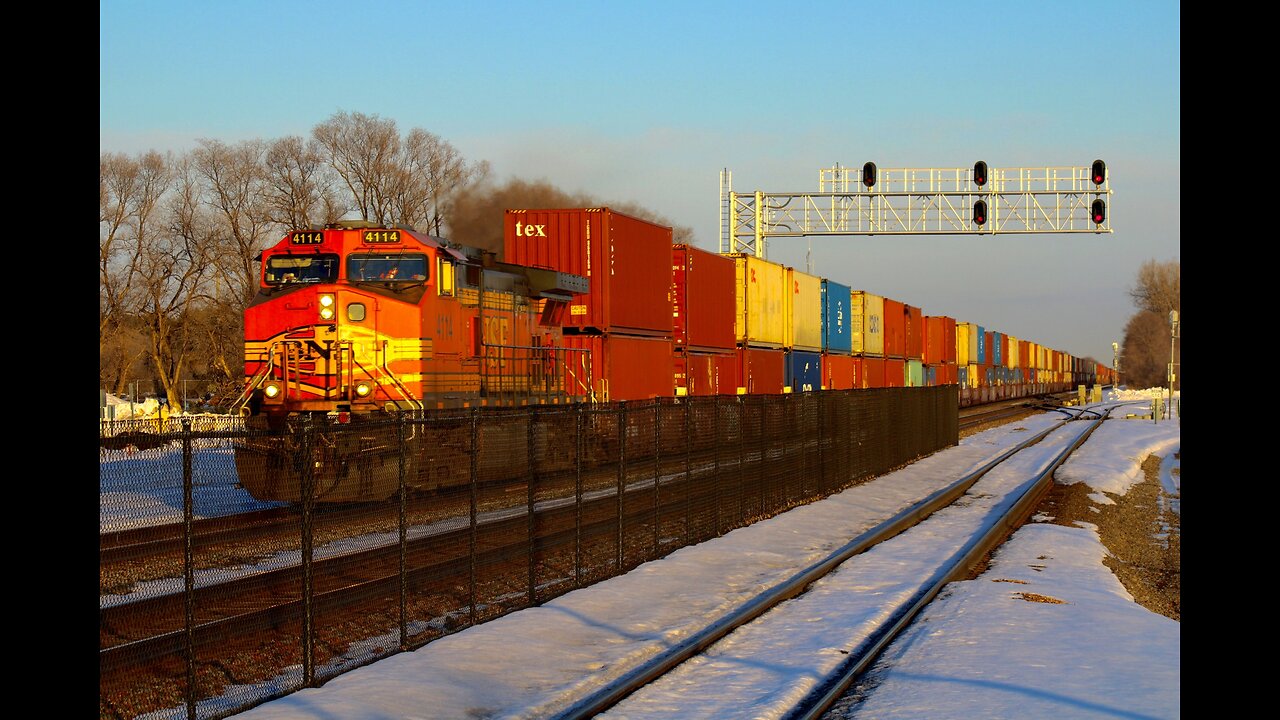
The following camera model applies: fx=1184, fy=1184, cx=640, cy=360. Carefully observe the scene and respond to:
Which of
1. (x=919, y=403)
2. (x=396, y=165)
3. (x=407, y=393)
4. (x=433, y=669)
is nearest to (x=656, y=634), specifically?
(x=433, y=669)

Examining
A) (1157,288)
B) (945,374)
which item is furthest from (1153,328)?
(945,374)

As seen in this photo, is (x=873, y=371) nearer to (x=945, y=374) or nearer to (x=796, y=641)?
(x=945, y=374)

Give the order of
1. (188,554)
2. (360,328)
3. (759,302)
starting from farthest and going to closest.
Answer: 1. (759,302)
2. (360,328)
3. (188,554)

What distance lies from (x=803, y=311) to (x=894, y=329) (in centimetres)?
1378

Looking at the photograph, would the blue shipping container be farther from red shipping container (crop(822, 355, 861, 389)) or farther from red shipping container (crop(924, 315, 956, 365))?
red shipping container (crop(924, 315, 956, 365))

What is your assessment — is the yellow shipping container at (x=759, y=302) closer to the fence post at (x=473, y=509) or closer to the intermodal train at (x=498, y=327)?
the intermodal train at (x=498, y=327)

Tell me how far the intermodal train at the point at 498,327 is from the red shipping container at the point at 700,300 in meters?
0.06

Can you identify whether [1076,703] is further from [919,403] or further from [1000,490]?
[919,403]

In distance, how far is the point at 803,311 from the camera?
40.6 meters

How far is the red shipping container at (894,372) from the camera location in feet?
171

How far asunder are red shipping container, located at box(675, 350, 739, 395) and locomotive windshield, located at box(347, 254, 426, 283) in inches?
509

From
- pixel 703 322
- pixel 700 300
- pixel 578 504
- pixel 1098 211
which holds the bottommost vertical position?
pixel 578 504

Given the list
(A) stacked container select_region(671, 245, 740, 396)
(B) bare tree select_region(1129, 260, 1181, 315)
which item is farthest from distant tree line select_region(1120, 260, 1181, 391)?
(A) stacked container select_region(671, 245, 740, 396)

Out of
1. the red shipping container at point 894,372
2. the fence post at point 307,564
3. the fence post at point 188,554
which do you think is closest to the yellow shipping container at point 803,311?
the red shipping container at point 894,372
